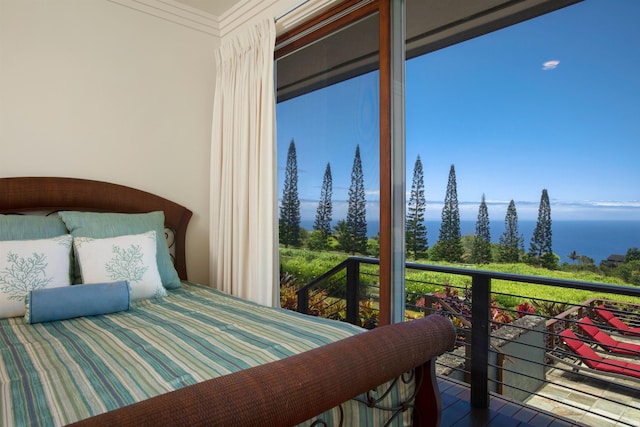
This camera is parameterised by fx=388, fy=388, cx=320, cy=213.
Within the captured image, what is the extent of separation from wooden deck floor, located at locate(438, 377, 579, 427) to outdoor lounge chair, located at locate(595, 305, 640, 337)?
1.83 ft

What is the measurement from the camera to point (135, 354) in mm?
1282

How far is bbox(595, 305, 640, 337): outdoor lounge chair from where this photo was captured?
1.81 m

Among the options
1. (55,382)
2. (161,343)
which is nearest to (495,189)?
(161,343)

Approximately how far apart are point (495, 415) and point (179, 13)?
3.42 m

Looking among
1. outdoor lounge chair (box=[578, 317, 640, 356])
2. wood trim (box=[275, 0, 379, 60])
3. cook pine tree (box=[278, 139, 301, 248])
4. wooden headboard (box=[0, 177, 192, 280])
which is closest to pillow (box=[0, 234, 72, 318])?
wooden headboard (box=[0, 177, 192, 280])

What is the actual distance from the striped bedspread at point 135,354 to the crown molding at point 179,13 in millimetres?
A: 2154

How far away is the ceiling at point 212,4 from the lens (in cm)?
288

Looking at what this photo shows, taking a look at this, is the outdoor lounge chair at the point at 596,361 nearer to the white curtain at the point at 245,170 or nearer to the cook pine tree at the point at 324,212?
the cook pine tree at the point at 324,212

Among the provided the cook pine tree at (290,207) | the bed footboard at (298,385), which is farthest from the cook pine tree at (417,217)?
the bed footboard at (298,385)

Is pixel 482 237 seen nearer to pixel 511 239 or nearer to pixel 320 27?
pixel 511 239

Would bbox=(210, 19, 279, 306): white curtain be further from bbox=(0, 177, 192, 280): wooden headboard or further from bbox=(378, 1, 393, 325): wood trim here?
bbox=(378, 1, 393, 325): wood trim

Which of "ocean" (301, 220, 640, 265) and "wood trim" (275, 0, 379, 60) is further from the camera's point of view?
"wood trim" (275, 0, 379, 60)

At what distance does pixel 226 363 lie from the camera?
46.4 inches

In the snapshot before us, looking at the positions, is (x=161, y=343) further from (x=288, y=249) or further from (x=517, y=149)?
(x=517, y=149)
